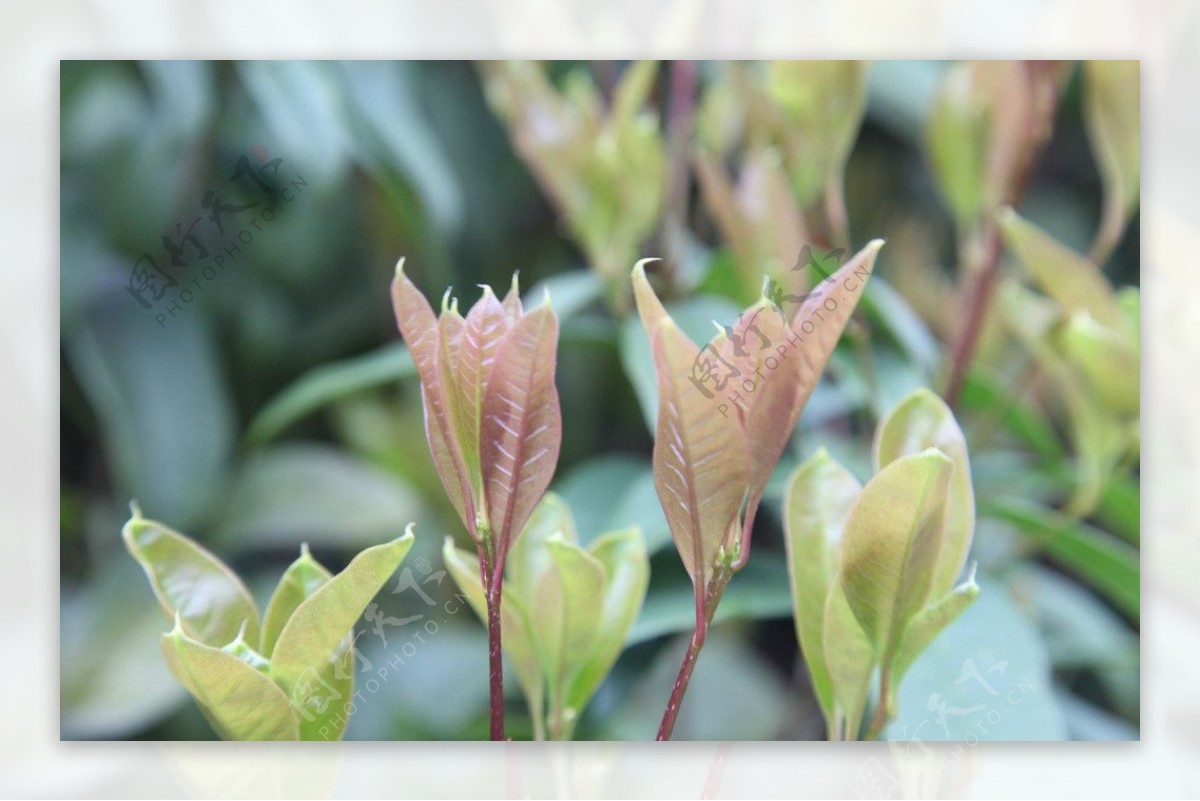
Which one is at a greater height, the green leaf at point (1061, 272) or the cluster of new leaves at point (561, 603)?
the green leaf at point (1061, 272)

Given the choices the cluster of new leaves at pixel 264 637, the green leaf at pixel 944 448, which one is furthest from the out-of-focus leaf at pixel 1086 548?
the cluster of new leaves at pixel 264 637

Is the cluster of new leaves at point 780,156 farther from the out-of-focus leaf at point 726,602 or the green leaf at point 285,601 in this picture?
the green leaf at point 285,601

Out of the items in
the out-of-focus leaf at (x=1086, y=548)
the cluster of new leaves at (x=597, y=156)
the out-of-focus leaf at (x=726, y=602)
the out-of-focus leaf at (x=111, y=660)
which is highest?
the cluster of new leaves at (x=597, y=156)

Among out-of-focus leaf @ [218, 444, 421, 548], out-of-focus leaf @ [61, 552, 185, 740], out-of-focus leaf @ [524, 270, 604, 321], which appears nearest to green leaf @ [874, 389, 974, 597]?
out-of-focus leaf @ [524, 270, 604, 321]

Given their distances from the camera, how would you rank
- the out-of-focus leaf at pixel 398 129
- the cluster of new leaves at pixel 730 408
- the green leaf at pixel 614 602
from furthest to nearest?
the out-of-focus leaf at pixel 398 129
the green leaf at pixel 614 602
the cluster of new leaves at pixel 730 408

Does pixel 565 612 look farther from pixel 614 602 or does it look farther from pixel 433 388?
pixel 433 388

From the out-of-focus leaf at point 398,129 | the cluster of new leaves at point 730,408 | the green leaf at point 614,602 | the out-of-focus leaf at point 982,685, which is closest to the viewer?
the cluster of new leaves at point 730,408

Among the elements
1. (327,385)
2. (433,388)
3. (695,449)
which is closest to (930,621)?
(695,449)
